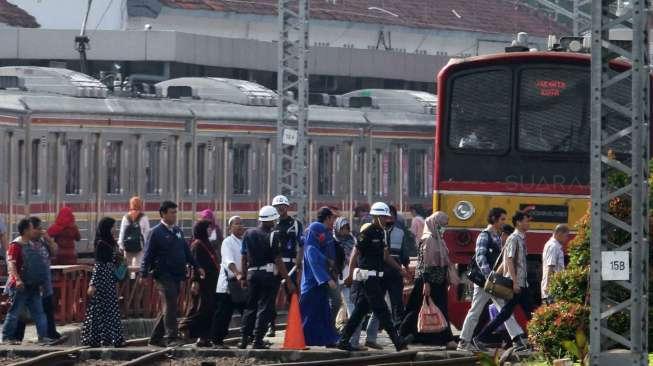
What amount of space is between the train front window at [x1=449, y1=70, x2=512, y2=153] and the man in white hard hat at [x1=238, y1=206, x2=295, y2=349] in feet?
10.4

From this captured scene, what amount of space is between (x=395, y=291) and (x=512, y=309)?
1335 millimetres

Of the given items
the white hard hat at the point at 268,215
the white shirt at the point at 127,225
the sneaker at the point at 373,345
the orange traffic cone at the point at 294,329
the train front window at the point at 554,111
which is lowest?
the sneaker at the point at 373,345

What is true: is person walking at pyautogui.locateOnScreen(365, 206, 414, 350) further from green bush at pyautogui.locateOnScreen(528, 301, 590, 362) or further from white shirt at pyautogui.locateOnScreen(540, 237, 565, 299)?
green bush at pyautogui.locateOnScreen(528, 301, 590, 362)

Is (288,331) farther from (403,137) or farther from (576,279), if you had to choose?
(403,137)

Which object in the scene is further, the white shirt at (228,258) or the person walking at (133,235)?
the person walking at (133,235)

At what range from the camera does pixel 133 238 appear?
25.6 metres

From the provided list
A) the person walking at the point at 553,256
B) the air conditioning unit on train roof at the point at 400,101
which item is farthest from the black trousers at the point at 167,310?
the air conditioning unit on train roof at the point at 400,101

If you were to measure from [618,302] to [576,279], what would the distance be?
1013 millimetres

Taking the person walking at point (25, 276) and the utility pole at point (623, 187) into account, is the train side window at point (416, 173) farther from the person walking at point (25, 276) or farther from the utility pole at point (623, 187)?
the utility pole at point (623, 187)

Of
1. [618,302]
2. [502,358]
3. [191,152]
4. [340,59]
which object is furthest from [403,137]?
[618,302]

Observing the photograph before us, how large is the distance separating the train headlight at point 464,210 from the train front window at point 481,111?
63 centimetres

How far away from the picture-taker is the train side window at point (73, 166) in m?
27.7

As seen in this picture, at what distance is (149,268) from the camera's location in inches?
750

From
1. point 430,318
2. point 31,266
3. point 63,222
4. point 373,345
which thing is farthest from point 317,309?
point 63,222
